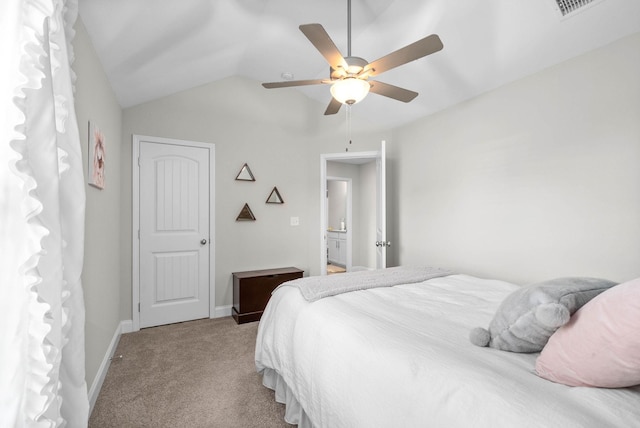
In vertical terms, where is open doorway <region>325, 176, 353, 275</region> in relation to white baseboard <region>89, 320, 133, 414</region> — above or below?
above

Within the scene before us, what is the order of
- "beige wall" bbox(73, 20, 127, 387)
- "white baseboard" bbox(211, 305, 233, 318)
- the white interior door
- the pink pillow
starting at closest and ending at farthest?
1. the pink pillow
2. "beige wall" bbox(73, 20, 127, 387)
3. the white interior door
4. "white baseboard" bbox(211, 305, 233, 318)

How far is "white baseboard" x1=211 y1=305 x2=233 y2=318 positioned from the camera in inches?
141

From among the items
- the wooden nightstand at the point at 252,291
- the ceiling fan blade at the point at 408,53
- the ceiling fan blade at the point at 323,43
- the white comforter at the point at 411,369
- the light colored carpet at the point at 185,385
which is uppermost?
the ceiling fan blade at the point at 323,43

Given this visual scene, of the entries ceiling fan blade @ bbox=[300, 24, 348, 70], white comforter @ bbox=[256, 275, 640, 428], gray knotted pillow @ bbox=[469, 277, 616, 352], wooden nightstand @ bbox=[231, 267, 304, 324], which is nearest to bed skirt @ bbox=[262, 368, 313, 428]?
white comforter @ bbox=[256, 275, 640, 428]

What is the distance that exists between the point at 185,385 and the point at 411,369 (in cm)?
183

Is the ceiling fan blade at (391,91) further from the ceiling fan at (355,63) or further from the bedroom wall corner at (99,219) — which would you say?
the bedroom wall corner at (99,219)

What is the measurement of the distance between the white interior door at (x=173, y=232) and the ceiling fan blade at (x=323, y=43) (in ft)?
7.32

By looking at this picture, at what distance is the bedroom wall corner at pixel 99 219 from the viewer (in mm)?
1796

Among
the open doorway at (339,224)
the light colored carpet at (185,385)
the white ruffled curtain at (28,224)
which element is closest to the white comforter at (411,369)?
the light colored carpet at (185,385)

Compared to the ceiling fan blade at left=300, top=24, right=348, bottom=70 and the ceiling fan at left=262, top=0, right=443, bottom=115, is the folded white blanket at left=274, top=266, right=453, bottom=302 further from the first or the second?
the ceiling fan blade at left=300, top=24, right=348, bottom=70

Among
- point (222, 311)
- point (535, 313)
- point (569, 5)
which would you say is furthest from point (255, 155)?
point (535, 313)

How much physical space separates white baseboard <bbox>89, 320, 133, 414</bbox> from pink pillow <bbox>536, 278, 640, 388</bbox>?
7.99ft

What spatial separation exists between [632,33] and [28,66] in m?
3.17

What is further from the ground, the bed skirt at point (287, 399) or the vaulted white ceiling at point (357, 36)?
the vaulted white ceiling at point (357, 36)
